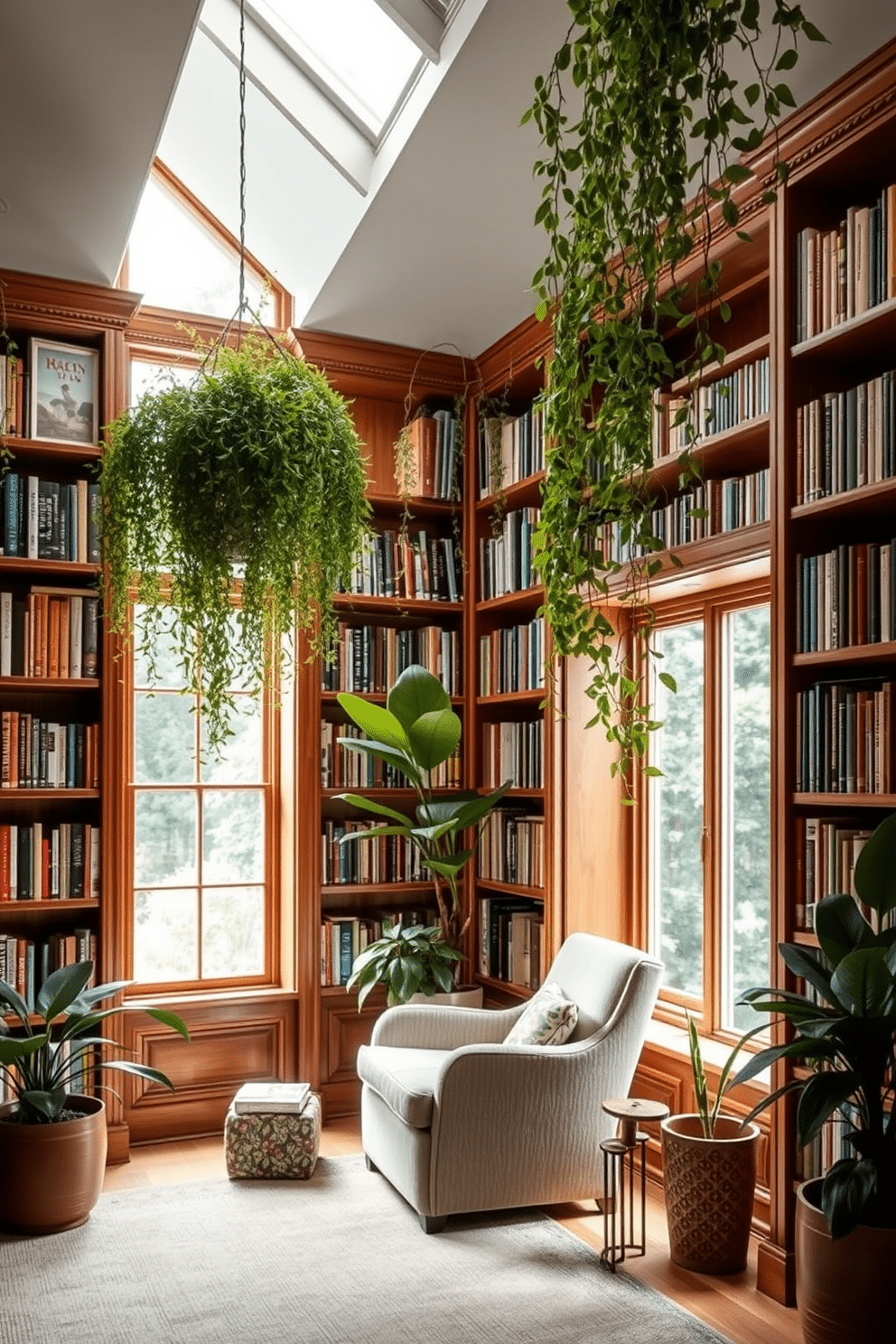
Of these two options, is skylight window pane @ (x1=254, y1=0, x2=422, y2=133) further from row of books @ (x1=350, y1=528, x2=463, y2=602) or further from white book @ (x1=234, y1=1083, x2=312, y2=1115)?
white book @ (x1=234, y1=1083, x2=312, y2=1115)

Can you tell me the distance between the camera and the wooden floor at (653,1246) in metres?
2.96

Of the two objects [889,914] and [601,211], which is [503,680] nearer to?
[889,914]

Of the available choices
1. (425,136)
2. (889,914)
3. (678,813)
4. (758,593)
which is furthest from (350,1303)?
(425,136)

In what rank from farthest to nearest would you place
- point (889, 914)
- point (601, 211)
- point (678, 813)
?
point (678, 813) → point (889, 914) → point (601, 211)

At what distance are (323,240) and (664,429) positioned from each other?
153 cm

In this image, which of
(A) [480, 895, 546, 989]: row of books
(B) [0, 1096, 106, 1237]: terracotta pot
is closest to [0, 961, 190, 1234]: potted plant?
(B) [0, 1096, 106, 1237]: terracotta pot

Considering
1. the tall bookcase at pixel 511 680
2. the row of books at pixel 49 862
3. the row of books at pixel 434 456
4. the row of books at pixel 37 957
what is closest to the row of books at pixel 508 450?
the tall bookcase at pixel 511 680

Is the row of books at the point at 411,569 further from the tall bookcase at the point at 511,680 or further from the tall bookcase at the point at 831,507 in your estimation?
the tall bookcase at the point at 831,507

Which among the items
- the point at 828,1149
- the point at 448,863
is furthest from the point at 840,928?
the point at 448,863

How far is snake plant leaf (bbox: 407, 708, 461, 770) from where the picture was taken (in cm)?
432

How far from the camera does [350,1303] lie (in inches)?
121

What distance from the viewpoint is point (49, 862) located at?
166 inches

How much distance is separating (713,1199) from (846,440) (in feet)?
6.81

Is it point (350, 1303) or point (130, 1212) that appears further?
point (130, 1212)
